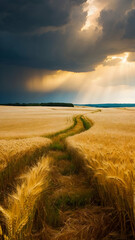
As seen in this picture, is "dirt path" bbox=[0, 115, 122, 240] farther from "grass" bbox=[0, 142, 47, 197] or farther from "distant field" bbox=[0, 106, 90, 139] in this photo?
"distant field" bbox=[0, 106, 90, 139]

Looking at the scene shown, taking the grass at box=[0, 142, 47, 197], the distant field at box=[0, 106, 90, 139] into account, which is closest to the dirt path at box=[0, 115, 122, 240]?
the grass at box=[0, 142, 47, 197]

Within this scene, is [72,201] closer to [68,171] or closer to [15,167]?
[68,171]

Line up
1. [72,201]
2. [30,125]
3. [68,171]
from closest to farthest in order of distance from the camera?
[72,201]
[68,171]
[30,125]

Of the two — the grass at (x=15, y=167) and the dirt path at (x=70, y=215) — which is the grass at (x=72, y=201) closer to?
the dirt path at (x=70, y=215)


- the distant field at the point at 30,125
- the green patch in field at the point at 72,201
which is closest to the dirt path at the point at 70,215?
the green patch in field at the point at 72,201

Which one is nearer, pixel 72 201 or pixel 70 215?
pixel 70 215

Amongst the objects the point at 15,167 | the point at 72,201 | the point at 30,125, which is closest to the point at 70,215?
the point at 72,201

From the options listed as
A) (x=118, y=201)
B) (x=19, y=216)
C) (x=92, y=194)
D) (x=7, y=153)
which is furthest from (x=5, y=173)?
(x=118, y=201)

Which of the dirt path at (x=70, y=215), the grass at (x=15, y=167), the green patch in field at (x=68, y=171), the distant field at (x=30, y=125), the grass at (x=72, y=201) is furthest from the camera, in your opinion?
the distant field at (x=30, y=125)

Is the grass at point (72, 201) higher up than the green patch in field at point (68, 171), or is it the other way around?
the grass at point (72, 201)

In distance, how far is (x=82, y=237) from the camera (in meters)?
2.08

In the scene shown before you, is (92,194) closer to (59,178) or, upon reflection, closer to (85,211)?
(85,211)

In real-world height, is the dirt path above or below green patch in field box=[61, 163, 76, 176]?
above

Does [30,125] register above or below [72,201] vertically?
below
